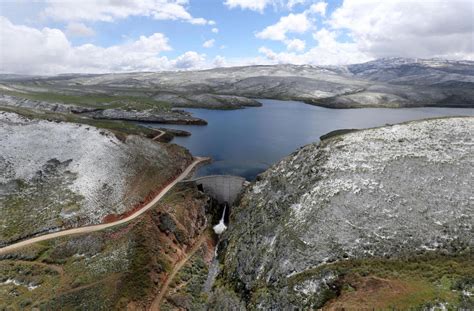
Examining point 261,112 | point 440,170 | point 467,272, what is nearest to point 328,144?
point 440,170

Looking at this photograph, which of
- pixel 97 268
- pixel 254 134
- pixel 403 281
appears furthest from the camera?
pixel 254 134

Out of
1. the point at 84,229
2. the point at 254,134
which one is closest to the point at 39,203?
the point at 84,229

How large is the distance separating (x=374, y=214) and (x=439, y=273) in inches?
402

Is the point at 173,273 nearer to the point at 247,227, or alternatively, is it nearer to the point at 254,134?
the point at 247,227

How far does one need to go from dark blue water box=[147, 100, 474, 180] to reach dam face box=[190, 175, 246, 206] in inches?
375

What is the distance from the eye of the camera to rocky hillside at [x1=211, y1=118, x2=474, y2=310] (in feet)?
98.5

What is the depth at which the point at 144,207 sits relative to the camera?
59156 millimetres

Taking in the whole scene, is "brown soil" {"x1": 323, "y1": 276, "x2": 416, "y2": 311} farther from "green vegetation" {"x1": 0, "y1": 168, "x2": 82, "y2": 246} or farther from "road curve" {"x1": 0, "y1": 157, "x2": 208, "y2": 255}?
"green vegetation" {"x1": 0, "y1": 168, "x2": 82, "y2": 246}

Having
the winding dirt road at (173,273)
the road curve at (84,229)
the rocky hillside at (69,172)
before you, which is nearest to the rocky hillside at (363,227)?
the winding dirt road at (173,273)

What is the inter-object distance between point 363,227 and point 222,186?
111ft

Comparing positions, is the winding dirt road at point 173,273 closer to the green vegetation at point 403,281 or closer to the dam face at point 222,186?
the dam face at point 222,186

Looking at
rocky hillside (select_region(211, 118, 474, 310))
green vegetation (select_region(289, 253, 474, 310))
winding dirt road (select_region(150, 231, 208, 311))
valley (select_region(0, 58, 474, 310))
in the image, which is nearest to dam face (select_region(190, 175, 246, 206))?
valley (select_region(0, 58, 474, 310))

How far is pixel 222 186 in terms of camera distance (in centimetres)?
6644

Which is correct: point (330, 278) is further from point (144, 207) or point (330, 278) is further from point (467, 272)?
point (144, 207)
